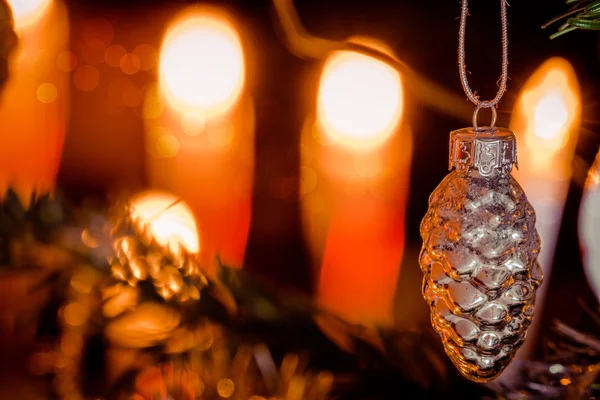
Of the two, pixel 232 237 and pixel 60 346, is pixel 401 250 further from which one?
pixel 60 346

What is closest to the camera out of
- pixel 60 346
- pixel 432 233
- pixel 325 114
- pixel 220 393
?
pixel 432 233

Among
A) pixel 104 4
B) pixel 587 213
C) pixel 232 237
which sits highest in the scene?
pixel 104 4

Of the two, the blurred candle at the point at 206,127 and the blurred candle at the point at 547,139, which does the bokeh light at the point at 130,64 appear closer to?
the blurred candle at the point at 206,127

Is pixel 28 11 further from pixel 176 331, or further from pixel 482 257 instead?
pixel 482 257

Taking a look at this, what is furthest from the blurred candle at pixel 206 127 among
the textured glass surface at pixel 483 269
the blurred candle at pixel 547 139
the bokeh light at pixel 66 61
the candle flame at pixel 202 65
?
the textured glass surface at pixel 483 269

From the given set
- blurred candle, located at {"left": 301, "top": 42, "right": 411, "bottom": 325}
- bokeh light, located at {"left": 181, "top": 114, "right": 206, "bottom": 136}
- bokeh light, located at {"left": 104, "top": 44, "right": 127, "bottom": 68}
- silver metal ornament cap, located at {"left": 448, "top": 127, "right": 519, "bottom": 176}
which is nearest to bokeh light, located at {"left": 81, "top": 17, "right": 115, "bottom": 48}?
bokeh light, located at {"left": 104, "top": 44, "right": 127, "bottom": 68}

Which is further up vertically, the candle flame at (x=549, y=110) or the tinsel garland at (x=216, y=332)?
the candle flame at (x=549, y=110)

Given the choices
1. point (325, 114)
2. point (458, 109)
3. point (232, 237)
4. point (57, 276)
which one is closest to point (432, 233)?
point (458, 109)
